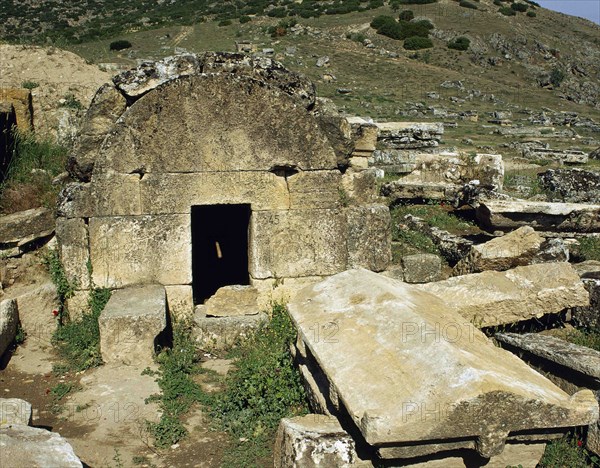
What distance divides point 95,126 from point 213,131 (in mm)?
1247

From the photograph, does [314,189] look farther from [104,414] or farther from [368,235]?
[104,414]

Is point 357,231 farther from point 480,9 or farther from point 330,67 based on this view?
point 480,9

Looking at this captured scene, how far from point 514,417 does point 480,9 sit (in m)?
55.9

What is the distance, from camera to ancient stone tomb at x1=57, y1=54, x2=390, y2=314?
6.58 m

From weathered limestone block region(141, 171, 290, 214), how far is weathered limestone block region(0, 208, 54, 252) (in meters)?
1.19

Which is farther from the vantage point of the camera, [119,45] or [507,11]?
[507,11]

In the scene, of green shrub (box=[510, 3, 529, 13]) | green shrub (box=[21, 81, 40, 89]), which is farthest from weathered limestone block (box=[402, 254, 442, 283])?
green shrub (box=[510, 3, 529, 13])

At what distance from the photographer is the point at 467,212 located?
34.5 feet

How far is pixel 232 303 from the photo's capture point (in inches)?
269

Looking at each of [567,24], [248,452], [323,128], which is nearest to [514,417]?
[248,452]

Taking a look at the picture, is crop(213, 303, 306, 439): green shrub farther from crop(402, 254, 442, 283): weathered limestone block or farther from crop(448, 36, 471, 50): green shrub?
crop(448, 36, 471, 50): green shrub

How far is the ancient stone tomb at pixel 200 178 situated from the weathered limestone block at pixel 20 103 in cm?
310

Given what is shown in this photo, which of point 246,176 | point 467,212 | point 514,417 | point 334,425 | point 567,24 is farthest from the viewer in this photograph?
point 567,24

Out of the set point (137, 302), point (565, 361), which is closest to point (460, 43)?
point (137, 302)
